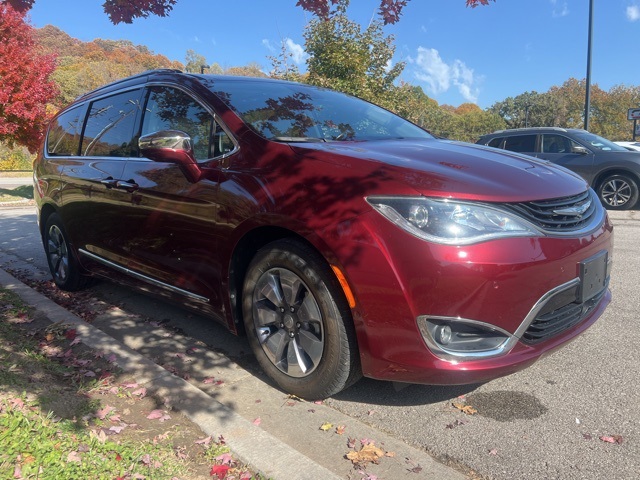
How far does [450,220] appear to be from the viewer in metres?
2.33

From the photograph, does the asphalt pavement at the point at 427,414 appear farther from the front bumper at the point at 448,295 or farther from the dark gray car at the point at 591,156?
the dark gray car at the point at 591,156

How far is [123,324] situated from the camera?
14.1 ft

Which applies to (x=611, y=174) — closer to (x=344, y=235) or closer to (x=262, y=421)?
(x=344, y=235)

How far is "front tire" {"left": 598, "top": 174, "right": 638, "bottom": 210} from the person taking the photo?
32.8ft

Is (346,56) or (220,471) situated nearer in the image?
(220,471)

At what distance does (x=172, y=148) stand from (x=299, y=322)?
Answer: 1.26 meters

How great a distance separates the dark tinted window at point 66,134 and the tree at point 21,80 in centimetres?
1120

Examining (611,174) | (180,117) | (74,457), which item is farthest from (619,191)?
(74,457)

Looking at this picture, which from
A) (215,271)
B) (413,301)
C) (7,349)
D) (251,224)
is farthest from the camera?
(7,349)

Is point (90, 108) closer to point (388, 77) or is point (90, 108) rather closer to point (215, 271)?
point (215, 271)

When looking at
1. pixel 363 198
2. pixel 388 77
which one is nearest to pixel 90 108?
pixel 363 198

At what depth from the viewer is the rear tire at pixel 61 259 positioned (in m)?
5.03

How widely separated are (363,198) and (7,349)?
2.64m

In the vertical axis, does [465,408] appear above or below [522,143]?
below
